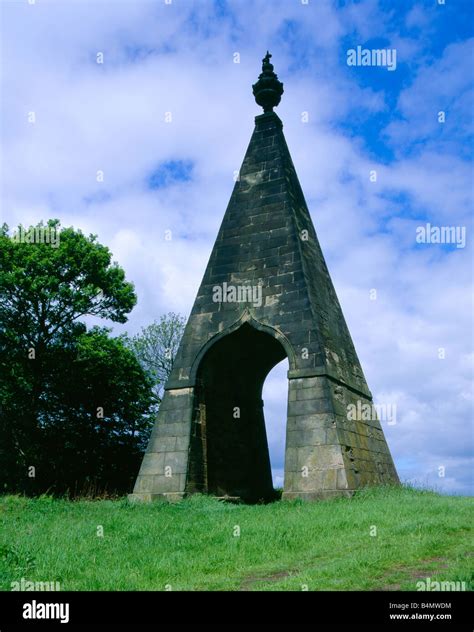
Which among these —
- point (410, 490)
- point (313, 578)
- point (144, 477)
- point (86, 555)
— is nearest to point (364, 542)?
point (313, 578)

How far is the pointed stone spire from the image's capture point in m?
17.9

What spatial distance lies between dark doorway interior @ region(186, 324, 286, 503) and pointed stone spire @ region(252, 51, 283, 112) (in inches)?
289

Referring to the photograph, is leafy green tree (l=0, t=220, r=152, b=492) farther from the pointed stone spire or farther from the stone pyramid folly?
the pointed stone spire

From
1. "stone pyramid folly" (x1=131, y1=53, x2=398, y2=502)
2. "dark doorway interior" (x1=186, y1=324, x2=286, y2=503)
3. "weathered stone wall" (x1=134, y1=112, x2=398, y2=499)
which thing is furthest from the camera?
"dark doorway interior" (x1=186, y1=324, x2=286, y2=503)

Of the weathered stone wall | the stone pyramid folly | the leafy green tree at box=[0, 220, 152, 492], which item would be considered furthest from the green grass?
the leafy green tree at box=[0, 220, 152, 492]

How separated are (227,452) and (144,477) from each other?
9.17 feet

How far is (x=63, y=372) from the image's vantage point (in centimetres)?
2352

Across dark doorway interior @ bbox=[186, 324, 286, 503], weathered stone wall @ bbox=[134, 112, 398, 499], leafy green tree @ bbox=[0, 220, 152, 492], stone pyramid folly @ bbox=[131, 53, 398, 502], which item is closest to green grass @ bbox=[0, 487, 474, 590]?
weathered stone wall @ bbox=[134, 112, 398, 499]

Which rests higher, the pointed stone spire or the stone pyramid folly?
the pointed stone spire

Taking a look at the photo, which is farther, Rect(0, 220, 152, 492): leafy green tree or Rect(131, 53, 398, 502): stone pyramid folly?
Rect(0, 220, 152, 492): leafy green tree

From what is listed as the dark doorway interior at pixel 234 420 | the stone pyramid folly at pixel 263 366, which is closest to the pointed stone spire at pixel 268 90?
the stone pyramid folly at pixel 263 366

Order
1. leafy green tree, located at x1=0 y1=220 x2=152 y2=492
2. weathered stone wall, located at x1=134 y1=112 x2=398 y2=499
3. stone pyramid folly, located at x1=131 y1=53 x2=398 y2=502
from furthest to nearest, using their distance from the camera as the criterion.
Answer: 1. leafy green tree, located at x1=0 y1=220 x2=152 y2=492
2. stone pyramid folly, located at x1=131 y1=53 x2=398 y2=502
3. weathered stone wall, located at x1=134 y1=112 x2=398 y2=499

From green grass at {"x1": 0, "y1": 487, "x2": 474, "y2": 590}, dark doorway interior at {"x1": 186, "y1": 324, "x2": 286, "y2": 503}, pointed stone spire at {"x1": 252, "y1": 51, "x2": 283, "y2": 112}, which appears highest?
pointed stone spire at {"x1": 252, "y1": 51, "x2": 283, "y2": 112}

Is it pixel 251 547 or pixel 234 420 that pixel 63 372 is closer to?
pixel 234 420
